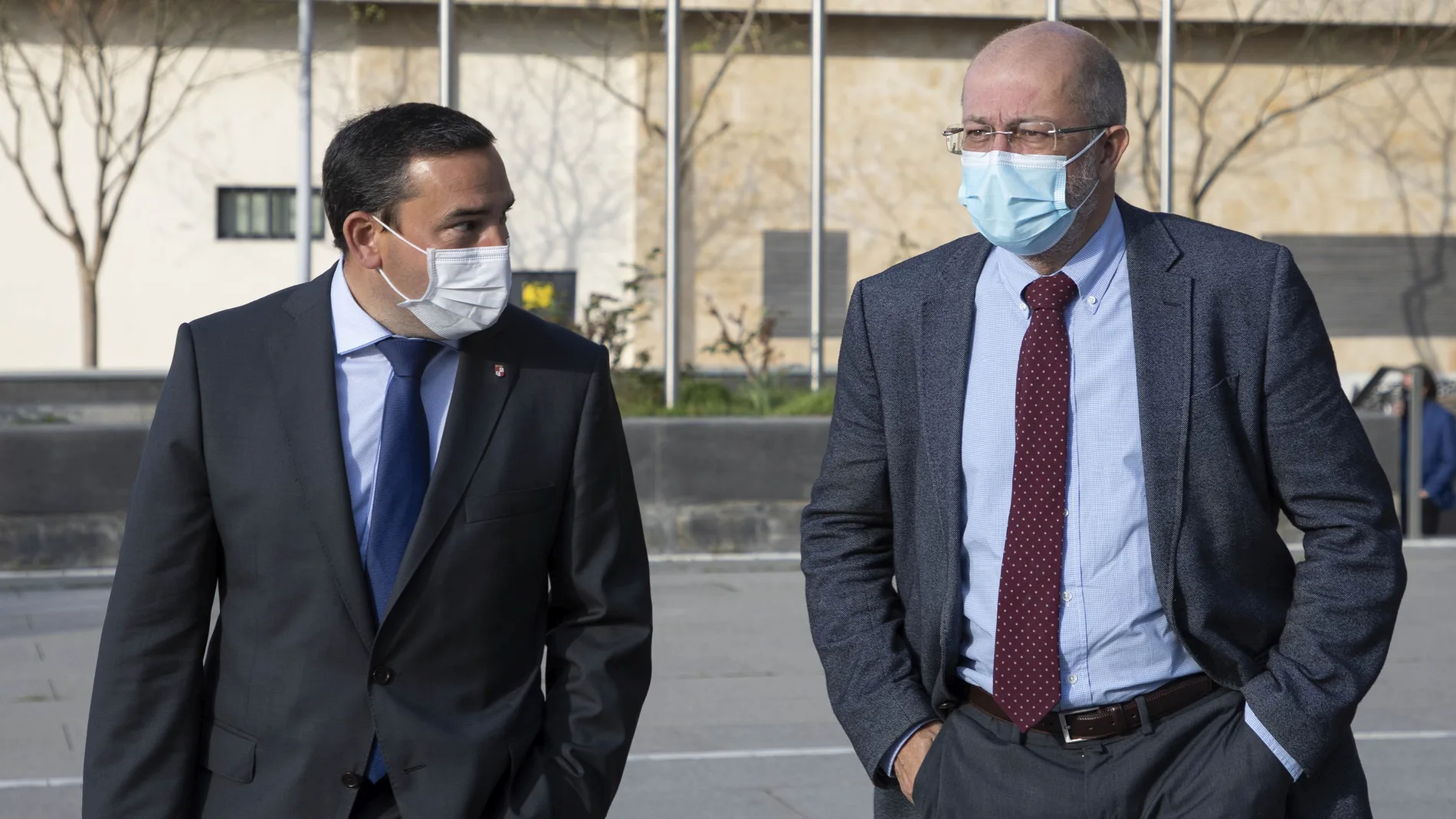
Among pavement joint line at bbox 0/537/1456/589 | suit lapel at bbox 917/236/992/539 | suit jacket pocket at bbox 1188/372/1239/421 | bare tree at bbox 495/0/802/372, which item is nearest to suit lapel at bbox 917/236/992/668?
suit lapel at bbox 917/236/992/539

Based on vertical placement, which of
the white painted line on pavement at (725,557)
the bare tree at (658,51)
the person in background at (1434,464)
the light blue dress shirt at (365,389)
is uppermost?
the bare tree at (658,51)

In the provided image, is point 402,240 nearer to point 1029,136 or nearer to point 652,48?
point 1029,136

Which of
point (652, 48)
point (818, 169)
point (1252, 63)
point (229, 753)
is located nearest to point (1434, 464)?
point (818, 169)

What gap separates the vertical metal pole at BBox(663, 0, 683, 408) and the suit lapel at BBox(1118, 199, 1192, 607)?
32.8 ft

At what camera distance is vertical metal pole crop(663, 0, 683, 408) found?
12984 millimetres

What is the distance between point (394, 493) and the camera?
9.15 ft

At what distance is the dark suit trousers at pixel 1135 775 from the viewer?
9.02 feet

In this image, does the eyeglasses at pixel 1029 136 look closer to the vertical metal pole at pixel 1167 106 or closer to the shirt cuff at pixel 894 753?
the shirt cuff at pixel 894 753

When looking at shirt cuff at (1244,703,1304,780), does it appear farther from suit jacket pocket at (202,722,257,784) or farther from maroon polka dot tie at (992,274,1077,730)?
suit jacket pocket at (202,722,257,784)

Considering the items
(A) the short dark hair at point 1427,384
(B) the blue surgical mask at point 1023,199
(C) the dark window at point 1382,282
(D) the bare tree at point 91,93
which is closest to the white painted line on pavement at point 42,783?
(B) the blue surgical mask at point 1023,199

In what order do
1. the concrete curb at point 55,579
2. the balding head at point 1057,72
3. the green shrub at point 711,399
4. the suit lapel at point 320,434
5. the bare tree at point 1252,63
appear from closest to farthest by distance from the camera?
1. the suit lapel at point 320,434
2. the balding head at point 1057,72
3. the concrete curb at point 55,579
4. the green shrub at point 711,399
5. the bare tree at point 1252,63

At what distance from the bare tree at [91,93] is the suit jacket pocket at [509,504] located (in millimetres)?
18933

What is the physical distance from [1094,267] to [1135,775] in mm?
834

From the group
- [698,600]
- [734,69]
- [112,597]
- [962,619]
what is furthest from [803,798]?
[734,69]
